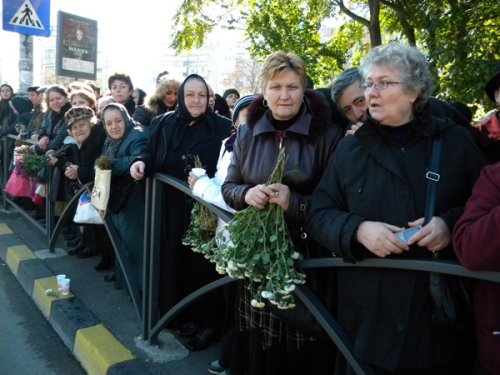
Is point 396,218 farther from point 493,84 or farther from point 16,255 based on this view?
point 16,255

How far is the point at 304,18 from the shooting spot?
10500mm

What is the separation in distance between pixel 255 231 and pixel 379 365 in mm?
676

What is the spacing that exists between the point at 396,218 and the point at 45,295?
3212mm

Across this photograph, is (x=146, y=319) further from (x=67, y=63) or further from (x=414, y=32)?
(x=414, y=32)

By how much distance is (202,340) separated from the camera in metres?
3.07

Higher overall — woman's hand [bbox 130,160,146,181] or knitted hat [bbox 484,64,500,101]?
knitted hat [bbox 484,64,500,101]

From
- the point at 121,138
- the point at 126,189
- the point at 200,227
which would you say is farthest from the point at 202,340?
the point at 121,138

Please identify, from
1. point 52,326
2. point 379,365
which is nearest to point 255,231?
point 379,365

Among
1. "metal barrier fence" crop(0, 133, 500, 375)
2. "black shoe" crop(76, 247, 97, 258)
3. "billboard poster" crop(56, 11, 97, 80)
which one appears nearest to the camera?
"metal barrier fence" crop(0, 133, 500, 375)

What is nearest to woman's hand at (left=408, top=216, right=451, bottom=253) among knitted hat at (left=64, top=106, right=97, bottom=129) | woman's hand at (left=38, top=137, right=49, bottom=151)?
knitted hat at (left=64, top=106, right=97, bottom=129)

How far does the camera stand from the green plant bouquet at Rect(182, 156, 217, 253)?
2695 mm

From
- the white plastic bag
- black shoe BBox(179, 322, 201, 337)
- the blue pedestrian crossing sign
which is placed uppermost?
the blue pedestrian crossing sign

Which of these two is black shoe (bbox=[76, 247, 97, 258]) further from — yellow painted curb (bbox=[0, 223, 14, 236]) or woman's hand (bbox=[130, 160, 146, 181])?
woman's hand (bbox=[130, 160, 146, 181])

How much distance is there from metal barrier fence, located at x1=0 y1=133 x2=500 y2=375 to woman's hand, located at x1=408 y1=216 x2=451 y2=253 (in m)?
0.08
